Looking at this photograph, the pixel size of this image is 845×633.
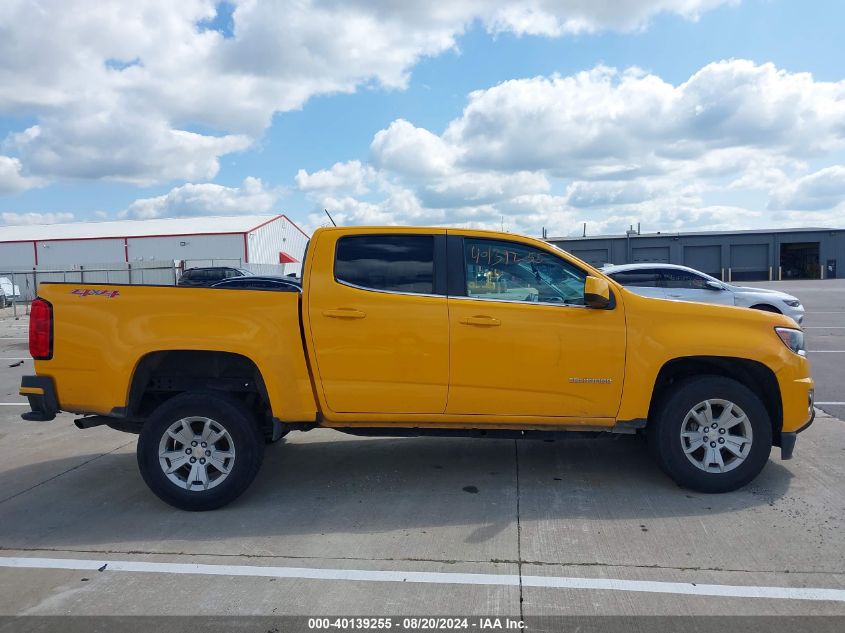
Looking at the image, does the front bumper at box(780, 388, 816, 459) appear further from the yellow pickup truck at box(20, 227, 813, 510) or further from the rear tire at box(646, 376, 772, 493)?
the rear tire at box(646, 376, 772, 493)

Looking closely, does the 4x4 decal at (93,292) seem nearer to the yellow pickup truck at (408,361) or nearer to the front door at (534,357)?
the yellow pickup truck at (408,361)

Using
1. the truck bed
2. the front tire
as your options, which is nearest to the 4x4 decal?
the truck bed

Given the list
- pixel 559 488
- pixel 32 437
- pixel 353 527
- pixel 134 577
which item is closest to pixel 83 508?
pixel 134 577

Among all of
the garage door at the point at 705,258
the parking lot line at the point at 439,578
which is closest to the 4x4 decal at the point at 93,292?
the parking lot line at the point at 439,578

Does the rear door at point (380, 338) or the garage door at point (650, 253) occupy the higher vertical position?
the garage door at point (650, 253)

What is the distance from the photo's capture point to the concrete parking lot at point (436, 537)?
3566 millimetres

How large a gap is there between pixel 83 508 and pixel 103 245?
1761 inches

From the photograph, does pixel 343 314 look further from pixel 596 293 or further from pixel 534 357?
pixel 596 293

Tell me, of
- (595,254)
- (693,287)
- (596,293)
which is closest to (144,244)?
(595,254)

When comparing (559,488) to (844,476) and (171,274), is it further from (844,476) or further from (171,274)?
(171,274)

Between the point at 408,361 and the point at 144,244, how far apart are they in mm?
44497

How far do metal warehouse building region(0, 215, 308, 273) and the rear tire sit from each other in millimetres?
39126

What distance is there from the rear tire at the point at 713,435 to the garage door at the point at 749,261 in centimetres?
5038

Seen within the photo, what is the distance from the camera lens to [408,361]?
4852 mm
